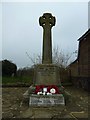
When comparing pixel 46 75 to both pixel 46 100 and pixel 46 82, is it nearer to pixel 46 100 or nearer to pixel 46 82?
pixel 46 82

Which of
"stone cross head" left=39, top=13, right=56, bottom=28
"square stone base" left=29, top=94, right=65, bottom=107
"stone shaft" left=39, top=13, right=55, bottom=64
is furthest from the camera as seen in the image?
"stone cross head" left=39, top=13, right=56, bottom=28

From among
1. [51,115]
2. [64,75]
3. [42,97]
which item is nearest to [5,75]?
[64,75]

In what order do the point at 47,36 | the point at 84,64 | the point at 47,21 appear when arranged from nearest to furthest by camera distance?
the point at 47,36 → the point at 47,21 → the point at 84,64

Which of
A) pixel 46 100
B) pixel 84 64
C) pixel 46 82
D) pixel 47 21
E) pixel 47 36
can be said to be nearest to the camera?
pixel 46 100

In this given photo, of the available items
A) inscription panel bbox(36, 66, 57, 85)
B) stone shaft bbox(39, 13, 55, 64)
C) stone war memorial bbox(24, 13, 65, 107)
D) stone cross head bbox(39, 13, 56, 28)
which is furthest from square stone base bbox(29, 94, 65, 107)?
stone cross head bbox(39, 13, 56, 28)

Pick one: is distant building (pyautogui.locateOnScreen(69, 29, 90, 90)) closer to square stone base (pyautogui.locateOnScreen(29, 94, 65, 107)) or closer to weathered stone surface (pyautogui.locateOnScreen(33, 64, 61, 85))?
weathered stone surface (pyautogui.locateOnScreen(33, 64, 61, 85))

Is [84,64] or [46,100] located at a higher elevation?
[84,64]

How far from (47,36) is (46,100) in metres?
3.93

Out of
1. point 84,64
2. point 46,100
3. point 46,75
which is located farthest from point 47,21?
point 84,64

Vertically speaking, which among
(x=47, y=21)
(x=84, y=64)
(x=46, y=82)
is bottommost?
(x=46, y=82)

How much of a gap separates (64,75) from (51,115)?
55.5 ft

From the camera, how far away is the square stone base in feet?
25.8

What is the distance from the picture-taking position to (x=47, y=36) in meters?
11.0

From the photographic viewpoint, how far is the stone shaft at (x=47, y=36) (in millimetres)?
10703
